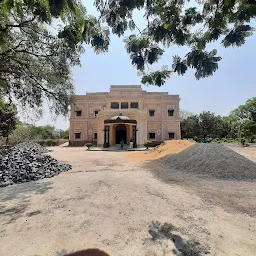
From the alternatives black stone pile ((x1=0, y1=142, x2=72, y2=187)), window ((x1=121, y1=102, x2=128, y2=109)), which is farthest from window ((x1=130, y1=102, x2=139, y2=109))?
black stone pile ((x1=0, y1=142, x2=72, y2=187))

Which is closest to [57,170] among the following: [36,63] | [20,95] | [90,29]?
[20,95]

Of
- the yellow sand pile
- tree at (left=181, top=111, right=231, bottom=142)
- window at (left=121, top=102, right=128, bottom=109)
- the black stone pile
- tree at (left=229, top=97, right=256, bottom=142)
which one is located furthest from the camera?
tree at (left=181, top=111, right=231, bottom=142)

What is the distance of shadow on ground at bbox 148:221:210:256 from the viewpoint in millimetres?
2992

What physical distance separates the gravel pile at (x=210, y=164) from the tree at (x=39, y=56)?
6.22m

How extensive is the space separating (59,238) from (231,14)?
190 inches

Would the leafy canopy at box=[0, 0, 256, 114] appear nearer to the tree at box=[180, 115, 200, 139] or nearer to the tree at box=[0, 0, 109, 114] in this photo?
the tree at box=[0, 0, 109, 114]

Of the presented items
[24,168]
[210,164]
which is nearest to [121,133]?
[210,164]

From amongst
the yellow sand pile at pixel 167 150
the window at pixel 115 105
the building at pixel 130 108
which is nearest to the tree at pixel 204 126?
the building at pixel 130 108

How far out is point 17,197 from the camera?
5.58 meters

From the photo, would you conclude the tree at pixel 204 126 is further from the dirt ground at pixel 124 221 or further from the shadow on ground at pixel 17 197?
the shadow on ground at pixel 17 197

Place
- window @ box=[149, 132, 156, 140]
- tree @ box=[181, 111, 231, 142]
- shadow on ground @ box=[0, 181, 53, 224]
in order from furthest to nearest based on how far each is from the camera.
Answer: tree @ box=[181, 111, 231, 142] → window @ box=[149, 132, 156, 140] → shadow on ground @ box=[0, 181, 53, 224]

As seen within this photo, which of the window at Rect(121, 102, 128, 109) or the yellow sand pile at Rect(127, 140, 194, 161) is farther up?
the window at Rect(121, 102, 128, 109)

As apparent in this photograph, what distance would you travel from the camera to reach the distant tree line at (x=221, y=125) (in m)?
33.3

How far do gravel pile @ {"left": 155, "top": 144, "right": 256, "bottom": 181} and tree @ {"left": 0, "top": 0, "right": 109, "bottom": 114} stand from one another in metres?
6.22
